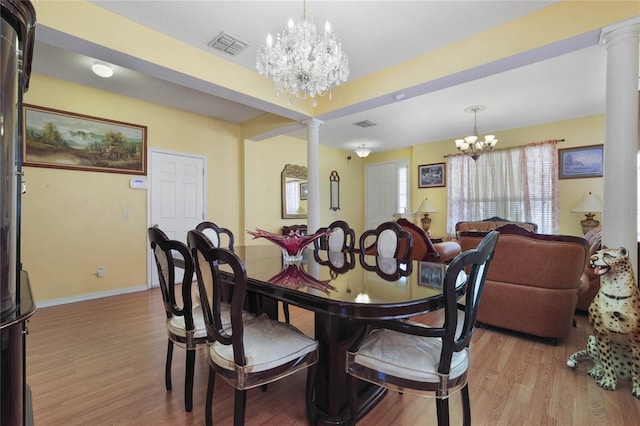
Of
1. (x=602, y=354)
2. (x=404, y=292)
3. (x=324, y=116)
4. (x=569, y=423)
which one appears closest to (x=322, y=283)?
(x=404, y=292)

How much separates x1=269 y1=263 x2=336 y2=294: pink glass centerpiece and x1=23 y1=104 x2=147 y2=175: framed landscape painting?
350 cm

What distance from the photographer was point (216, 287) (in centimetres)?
129

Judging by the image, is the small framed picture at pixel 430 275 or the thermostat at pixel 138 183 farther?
the thermostat at pixel 138 183

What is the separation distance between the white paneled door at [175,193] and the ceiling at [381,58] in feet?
2.73

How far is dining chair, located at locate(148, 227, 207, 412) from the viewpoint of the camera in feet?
5.14

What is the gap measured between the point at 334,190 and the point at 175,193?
147 inches

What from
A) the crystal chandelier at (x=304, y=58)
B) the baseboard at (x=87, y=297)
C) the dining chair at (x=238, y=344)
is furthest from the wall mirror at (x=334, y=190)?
the dining chair at (x=238, y=344)

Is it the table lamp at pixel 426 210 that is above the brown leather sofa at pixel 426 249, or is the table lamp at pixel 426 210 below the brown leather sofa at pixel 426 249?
above

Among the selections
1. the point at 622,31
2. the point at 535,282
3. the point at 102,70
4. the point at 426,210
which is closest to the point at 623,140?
the point at 622,31

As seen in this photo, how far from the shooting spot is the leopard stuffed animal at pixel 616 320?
1731mm

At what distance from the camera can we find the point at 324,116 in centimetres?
406

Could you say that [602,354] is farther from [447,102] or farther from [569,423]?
[447,102]

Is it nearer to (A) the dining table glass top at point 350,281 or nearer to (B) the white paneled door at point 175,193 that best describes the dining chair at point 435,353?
(A) the dining table glass top at point 350,281

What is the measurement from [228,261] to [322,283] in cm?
56
